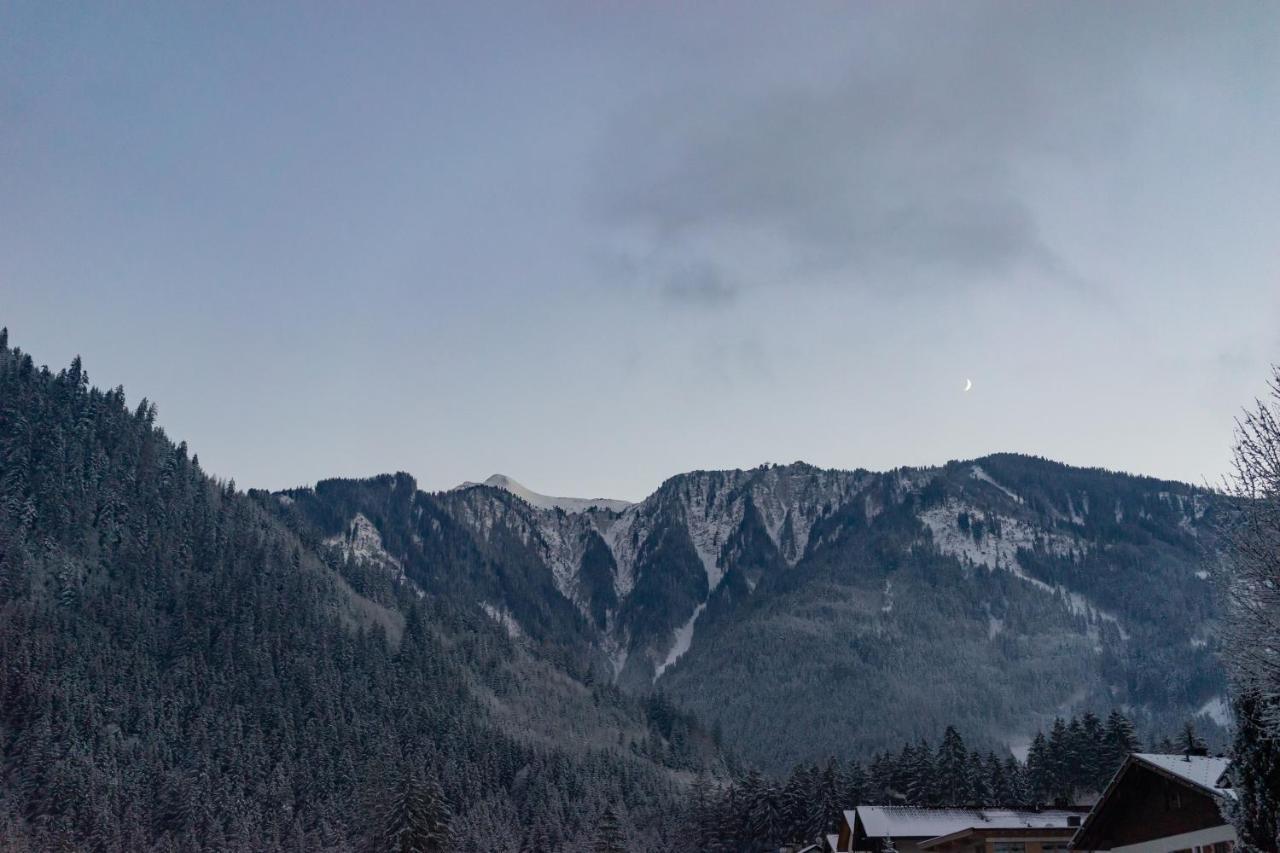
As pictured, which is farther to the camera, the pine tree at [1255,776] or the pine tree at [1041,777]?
the pine tree at [1041,777]

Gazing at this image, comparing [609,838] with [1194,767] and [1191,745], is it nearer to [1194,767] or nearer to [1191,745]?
[1191,745]

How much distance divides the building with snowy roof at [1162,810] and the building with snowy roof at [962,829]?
2338 centimetres

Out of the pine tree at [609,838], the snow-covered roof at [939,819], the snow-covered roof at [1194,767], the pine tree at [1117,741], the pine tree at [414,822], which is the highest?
the snow-covered roof at [1194,767]

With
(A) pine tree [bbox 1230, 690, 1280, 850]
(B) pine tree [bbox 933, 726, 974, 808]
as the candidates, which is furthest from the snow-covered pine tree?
(B) pine tree [bbox 933, 726, 974, 808]

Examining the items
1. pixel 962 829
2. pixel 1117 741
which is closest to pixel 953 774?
pixel 1117 741

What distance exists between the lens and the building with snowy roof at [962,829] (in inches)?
2562

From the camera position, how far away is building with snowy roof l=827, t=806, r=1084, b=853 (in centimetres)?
6506

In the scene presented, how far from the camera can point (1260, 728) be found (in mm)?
27047

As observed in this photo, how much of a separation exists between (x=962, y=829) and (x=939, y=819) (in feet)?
17.0

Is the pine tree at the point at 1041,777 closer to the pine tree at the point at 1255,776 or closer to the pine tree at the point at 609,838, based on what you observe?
the pine tree at the point at 609,838

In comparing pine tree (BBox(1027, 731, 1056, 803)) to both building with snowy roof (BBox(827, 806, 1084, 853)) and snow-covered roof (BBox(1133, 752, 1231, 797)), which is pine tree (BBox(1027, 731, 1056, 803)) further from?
snow-covered roof (BBox(1133, 752, 1231, 797))

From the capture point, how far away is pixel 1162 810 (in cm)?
3875

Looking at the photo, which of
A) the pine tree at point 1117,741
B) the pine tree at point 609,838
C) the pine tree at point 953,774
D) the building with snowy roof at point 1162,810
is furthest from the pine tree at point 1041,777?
the building with snowy roof at point 1162,810

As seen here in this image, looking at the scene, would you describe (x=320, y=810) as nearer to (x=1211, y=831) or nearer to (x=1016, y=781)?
(x=1016, y=781)
